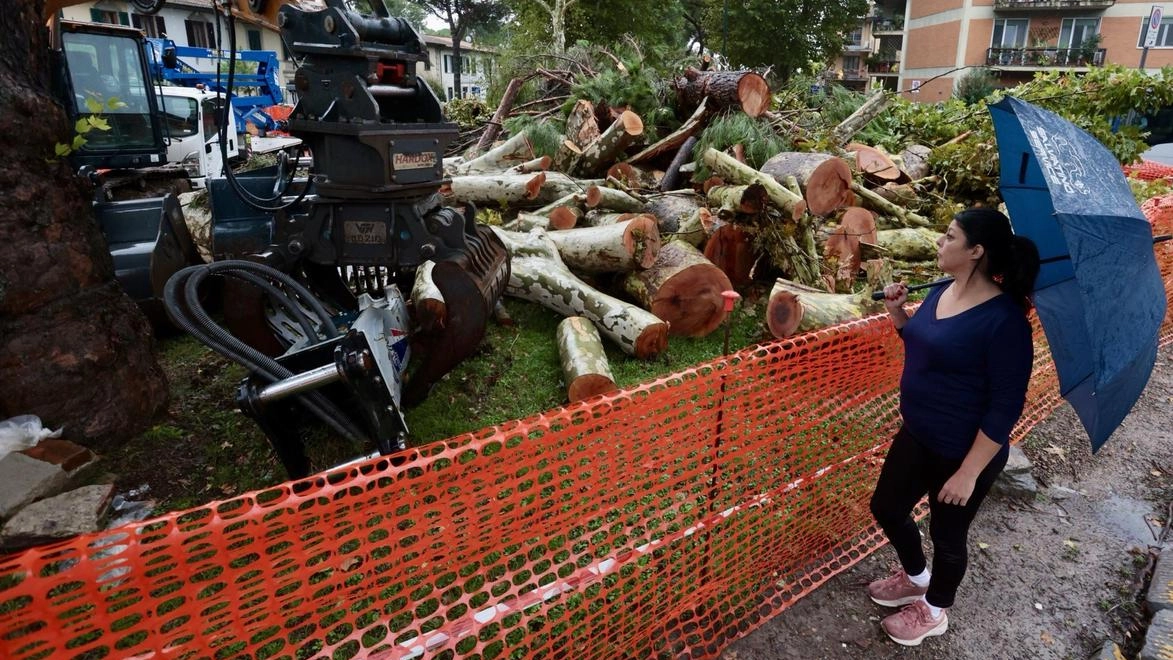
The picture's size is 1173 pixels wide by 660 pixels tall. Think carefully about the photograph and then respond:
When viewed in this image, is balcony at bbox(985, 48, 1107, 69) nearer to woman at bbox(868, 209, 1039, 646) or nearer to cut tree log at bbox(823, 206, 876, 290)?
cut tree log at bbox(823, 206, 876, 290)

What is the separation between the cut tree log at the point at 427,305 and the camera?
415 cm

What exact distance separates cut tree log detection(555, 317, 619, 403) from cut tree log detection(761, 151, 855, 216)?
2810 millimetres

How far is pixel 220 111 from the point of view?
3.73m

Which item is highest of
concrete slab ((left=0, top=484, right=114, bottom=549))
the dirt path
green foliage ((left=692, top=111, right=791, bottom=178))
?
green foliage ((left=692, top=111, right=791, bottom=178))

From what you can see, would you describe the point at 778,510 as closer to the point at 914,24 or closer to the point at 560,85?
the point at 560,85

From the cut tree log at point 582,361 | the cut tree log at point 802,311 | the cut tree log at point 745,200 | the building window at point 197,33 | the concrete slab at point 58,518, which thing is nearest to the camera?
the concrete slab at point 58,518

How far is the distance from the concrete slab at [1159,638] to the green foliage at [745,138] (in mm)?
5631

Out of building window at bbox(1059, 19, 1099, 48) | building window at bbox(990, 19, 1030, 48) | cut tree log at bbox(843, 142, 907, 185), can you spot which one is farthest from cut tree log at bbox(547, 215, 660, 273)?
building window at bbox(1059, 19, 1099, 48)

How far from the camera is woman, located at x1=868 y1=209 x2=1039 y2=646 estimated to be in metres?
2.04

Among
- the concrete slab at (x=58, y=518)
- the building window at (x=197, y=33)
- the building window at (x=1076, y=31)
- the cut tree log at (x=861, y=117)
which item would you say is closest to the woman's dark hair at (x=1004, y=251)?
the concrete slab at (x=58, y=518)

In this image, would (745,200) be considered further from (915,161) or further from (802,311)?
(915,161)

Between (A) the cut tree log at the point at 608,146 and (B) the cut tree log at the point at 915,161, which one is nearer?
(A) the cut tree log at the point at 608,146

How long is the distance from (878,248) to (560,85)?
629cm

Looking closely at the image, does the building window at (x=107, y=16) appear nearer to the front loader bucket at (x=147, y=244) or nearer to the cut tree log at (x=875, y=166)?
the front loader bucket at (x=147, y=244)
